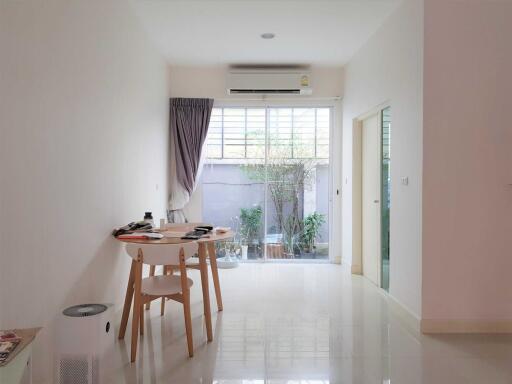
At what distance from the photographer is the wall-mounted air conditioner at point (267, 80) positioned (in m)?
5.38

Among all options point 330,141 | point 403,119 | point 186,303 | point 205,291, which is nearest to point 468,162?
point 403,119

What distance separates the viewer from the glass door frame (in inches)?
227

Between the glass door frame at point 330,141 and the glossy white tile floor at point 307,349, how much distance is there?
180 cm

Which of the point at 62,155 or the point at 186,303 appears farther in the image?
the point at 186,303

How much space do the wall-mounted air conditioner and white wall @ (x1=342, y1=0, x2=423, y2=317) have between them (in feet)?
3.78

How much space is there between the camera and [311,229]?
5875 mm

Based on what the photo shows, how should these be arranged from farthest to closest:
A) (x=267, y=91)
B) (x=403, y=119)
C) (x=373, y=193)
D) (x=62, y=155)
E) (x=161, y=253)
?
1. (x=267, y=91)
2. (x=373, y=193)
3. (x=403, y=119)
4. (x=161, y=253)
5. (x=62, y=155)

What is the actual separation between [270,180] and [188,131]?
4.51 feet

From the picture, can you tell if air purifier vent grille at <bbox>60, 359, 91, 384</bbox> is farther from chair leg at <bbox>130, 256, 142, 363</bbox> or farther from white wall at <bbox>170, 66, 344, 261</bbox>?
white wall at <bbox>170, 66, 344, 261</bbox>

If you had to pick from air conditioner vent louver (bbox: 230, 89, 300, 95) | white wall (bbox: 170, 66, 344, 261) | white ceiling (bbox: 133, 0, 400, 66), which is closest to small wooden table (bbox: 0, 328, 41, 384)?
white ceiling (bbox: 133, 0, 400, 66)

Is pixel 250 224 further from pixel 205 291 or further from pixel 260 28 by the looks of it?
pixel 205 291

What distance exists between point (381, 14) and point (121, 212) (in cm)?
307

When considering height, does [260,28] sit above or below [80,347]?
above

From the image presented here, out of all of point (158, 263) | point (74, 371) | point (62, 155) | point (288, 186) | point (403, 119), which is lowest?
point (74, 371)
